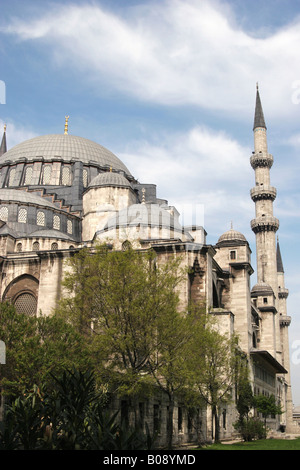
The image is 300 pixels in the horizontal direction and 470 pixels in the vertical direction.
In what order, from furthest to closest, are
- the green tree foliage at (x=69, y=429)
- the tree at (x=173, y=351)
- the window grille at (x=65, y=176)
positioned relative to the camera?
1. the window grille at (x=65, y=176)
2. the tree at (x=173, y=351)
3. the green tree foliage at (x=69, y=429)

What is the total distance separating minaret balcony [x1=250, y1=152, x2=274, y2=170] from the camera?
47.3 metres

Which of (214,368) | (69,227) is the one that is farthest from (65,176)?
(214,368)

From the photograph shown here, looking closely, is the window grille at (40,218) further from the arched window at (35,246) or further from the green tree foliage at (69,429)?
the green tree foliage at (69,429)

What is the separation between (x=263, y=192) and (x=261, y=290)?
30.1 ft

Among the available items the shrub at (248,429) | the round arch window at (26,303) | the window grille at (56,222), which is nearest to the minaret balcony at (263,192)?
the window grille at (56,222)

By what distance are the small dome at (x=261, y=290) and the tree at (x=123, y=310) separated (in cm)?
2510

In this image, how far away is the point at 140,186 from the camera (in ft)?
138

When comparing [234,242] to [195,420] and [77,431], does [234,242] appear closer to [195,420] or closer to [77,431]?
[195,420]

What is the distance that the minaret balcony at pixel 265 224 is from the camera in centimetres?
4559

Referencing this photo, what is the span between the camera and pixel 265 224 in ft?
149

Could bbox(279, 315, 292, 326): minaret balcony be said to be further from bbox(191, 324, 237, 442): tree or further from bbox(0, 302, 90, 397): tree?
bbox(0, 302, 90, 397): tree

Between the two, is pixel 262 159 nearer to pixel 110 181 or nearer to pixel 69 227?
pixel 110 181

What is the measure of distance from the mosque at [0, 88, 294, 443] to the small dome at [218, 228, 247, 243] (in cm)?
6

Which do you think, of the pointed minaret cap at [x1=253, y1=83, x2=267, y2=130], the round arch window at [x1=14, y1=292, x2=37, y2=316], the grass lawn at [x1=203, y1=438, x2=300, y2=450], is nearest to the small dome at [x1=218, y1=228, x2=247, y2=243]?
the round arch window at [x1=14, y1=292, x2=37, y2=316]
